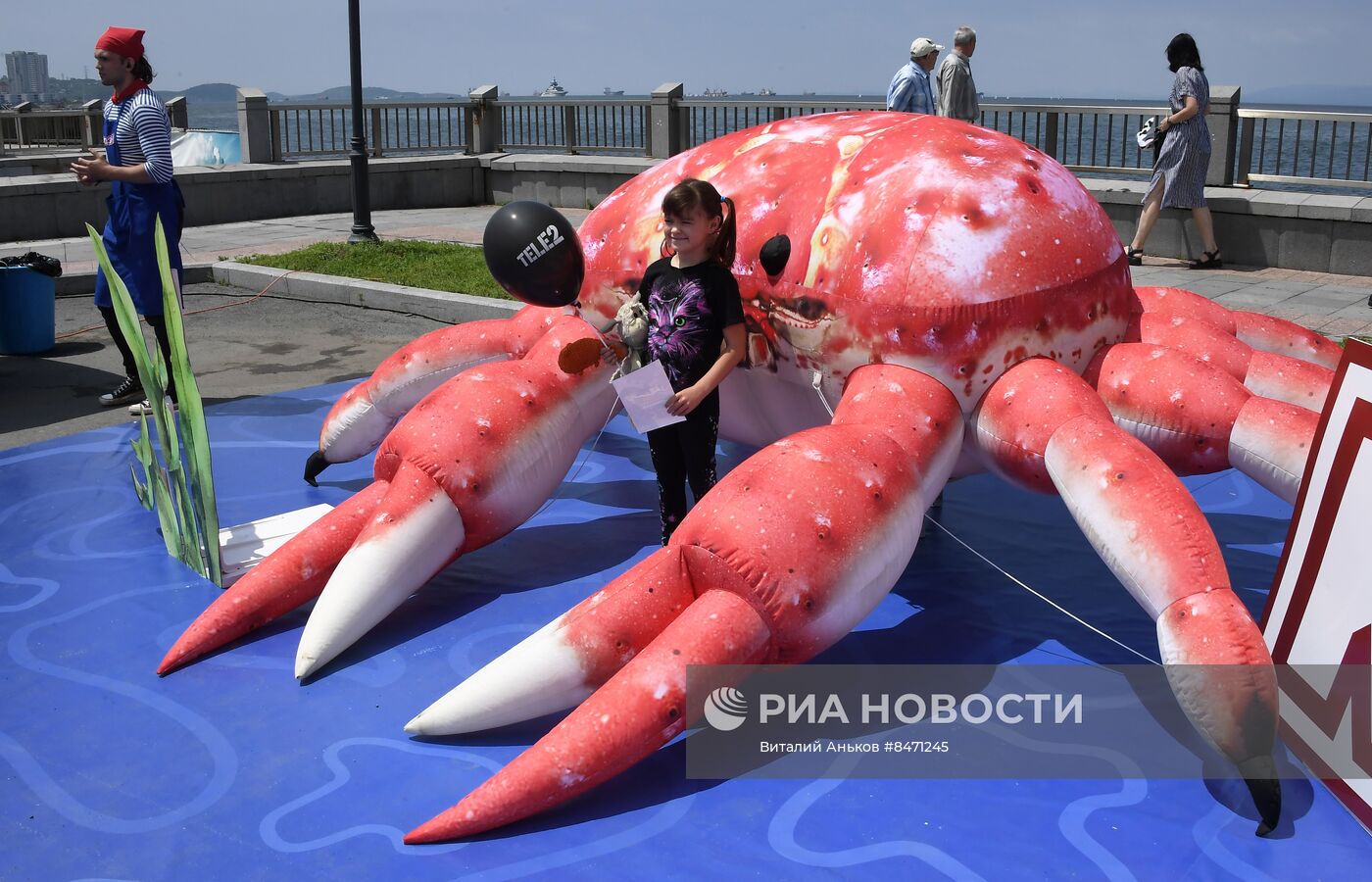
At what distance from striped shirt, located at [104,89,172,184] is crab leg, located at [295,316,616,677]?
305cm

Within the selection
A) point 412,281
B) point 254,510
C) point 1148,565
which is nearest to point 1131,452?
point 1148,565

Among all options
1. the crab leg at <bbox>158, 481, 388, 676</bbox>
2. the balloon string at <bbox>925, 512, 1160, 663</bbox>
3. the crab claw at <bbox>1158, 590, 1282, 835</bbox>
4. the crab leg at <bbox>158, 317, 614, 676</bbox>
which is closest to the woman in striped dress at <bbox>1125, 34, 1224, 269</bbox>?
the balloon string at <bbox>925, 512, 1160, 663</bbox>

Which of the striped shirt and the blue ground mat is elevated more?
the striped shirt

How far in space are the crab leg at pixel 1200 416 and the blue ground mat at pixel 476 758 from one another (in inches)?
30.8

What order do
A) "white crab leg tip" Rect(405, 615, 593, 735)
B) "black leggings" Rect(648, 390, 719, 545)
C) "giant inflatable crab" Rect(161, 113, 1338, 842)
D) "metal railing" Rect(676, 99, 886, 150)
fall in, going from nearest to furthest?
"giant inflatable crab" Rect(161, 113, 1338, 842)
"white crab leg tip" Rect(405, 615, 593, 735)
"black leggings" Rect(648, 390, 719, 545)
"metal railing" Rect(676, 99, 886, 150)

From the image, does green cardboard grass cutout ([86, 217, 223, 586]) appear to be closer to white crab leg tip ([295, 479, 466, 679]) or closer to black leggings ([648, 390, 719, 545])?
white crab leg tip ([295, 479, 466, 679])

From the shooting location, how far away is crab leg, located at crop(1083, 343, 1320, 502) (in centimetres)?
396

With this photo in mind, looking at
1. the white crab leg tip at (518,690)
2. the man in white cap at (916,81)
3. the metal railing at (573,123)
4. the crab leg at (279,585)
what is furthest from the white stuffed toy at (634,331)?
the metal railing at (573,123)

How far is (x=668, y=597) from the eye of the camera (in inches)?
150

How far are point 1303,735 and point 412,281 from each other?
30.9 feet

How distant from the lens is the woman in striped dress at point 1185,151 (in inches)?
451

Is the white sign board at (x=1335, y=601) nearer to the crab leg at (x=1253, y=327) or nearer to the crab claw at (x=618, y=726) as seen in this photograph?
the crab leg at (x=1253, y=327)

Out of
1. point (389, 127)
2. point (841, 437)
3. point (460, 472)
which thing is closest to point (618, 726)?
point (841, 437)

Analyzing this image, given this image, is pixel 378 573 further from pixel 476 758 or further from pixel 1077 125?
pixel 1077 125
